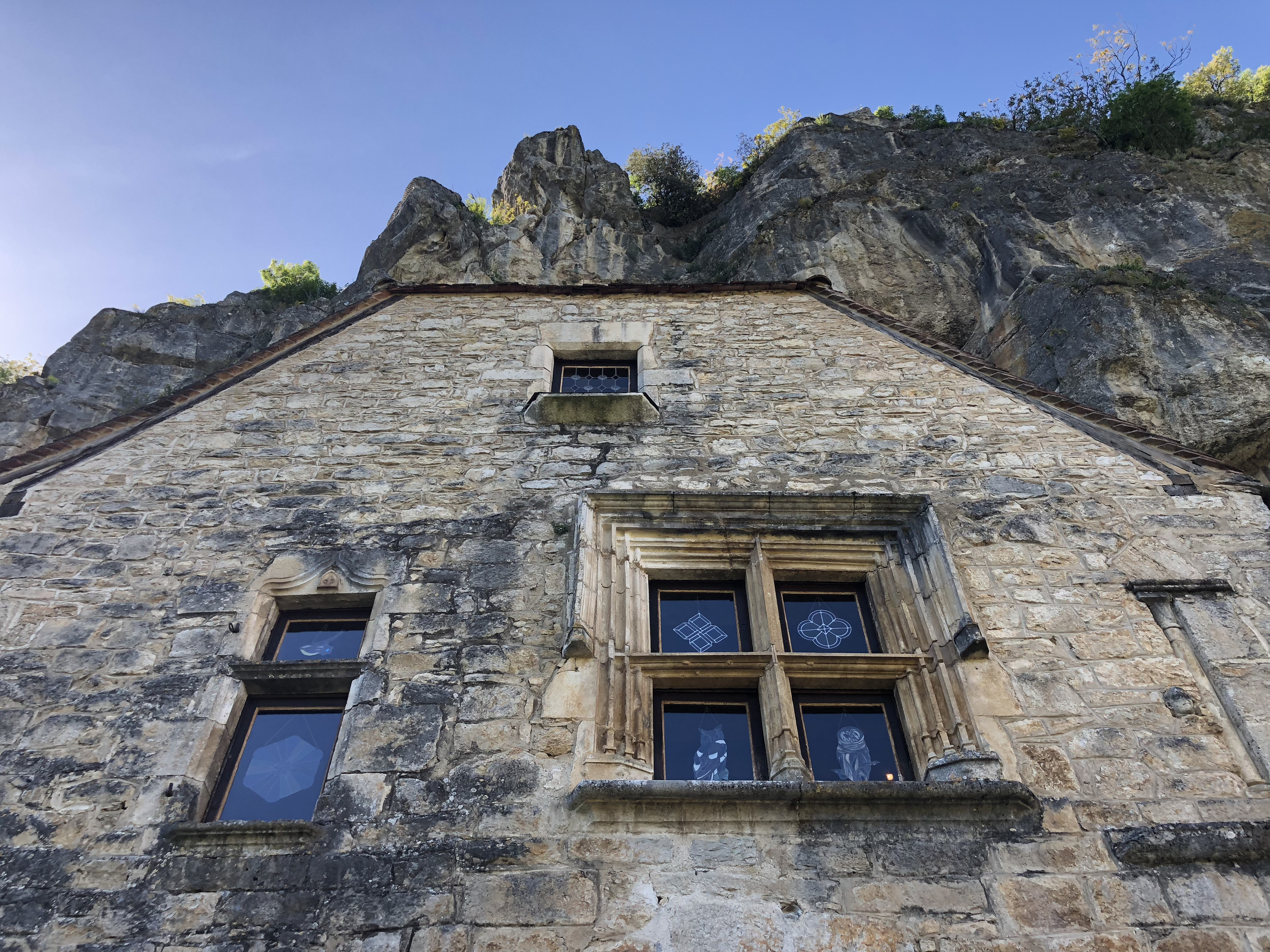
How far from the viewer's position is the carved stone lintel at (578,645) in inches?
154

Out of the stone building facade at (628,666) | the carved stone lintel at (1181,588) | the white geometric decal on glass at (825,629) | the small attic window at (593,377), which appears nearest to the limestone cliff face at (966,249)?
the small attic window at (593,377)

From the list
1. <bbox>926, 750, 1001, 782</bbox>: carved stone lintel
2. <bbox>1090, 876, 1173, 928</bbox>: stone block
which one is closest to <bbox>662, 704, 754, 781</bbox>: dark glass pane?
<bbox>926, 750, 1001, 782</bbox>: carved stone lintel

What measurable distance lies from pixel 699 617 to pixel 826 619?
0.65 meters

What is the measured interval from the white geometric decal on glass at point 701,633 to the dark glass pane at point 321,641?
1.58 metres

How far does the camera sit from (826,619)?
4449 mm

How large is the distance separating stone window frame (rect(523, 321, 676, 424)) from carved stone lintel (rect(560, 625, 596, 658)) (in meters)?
1.94

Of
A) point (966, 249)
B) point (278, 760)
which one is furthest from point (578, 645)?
point (966, 249)

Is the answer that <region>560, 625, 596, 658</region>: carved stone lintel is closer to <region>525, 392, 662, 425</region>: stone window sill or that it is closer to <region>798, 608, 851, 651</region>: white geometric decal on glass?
<region>798, 608, 851, 651</region>: white geometric decal on glass

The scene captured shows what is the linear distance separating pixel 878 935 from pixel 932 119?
48.6ft

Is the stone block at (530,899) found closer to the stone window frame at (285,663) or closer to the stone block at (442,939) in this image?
the stone block at (442,939)

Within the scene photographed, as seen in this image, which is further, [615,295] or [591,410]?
[615,295]

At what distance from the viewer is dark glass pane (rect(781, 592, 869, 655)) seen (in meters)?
4.27

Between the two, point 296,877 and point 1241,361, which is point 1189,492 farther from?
point 296,877

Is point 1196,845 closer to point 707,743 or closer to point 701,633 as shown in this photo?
point 707,743
